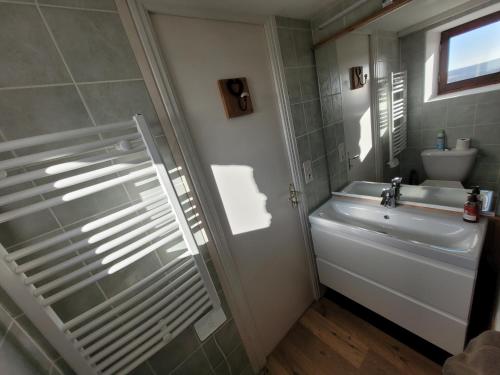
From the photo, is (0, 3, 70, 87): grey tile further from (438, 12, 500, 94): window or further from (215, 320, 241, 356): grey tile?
(438, 12, 500, 94): window

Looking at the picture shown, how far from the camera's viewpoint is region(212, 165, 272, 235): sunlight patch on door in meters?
1.07

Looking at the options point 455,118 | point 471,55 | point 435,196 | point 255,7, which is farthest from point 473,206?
point 255,7

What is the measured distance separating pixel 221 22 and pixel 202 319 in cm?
143

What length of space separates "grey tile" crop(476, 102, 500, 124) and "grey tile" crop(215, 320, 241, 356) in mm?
1600

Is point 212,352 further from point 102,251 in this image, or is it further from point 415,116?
point 415,116

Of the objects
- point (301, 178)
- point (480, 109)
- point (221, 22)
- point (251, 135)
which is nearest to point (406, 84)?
point (480, 109)

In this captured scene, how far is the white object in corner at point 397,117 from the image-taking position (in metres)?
1.10

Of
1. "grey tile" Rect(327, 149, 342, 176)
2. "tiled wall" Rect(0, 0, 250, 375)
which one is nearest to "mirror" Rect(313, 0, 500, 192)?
"grey tile" Rect(327, 149, 342, 176)

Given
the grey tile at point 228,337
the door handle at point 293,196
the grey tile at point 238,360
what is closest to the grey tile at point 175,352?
the grey tile at point 228,337

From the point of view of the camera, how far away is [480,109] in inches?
36.1

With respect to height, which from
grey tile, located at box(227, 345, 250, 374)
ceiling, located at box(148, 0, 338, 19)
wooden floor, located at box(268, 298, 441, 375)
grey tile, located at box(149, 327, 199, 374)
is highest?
ceiling, located at box(148, 0, 338, 19)

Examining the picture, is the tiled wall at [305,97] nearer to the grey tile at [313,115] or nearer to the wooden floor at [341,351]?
the grey tile at [313,115]

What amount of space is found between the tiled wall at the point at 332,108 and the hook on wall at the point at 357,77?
0.08 metres

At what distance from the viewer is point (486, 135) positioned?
0.94 m
